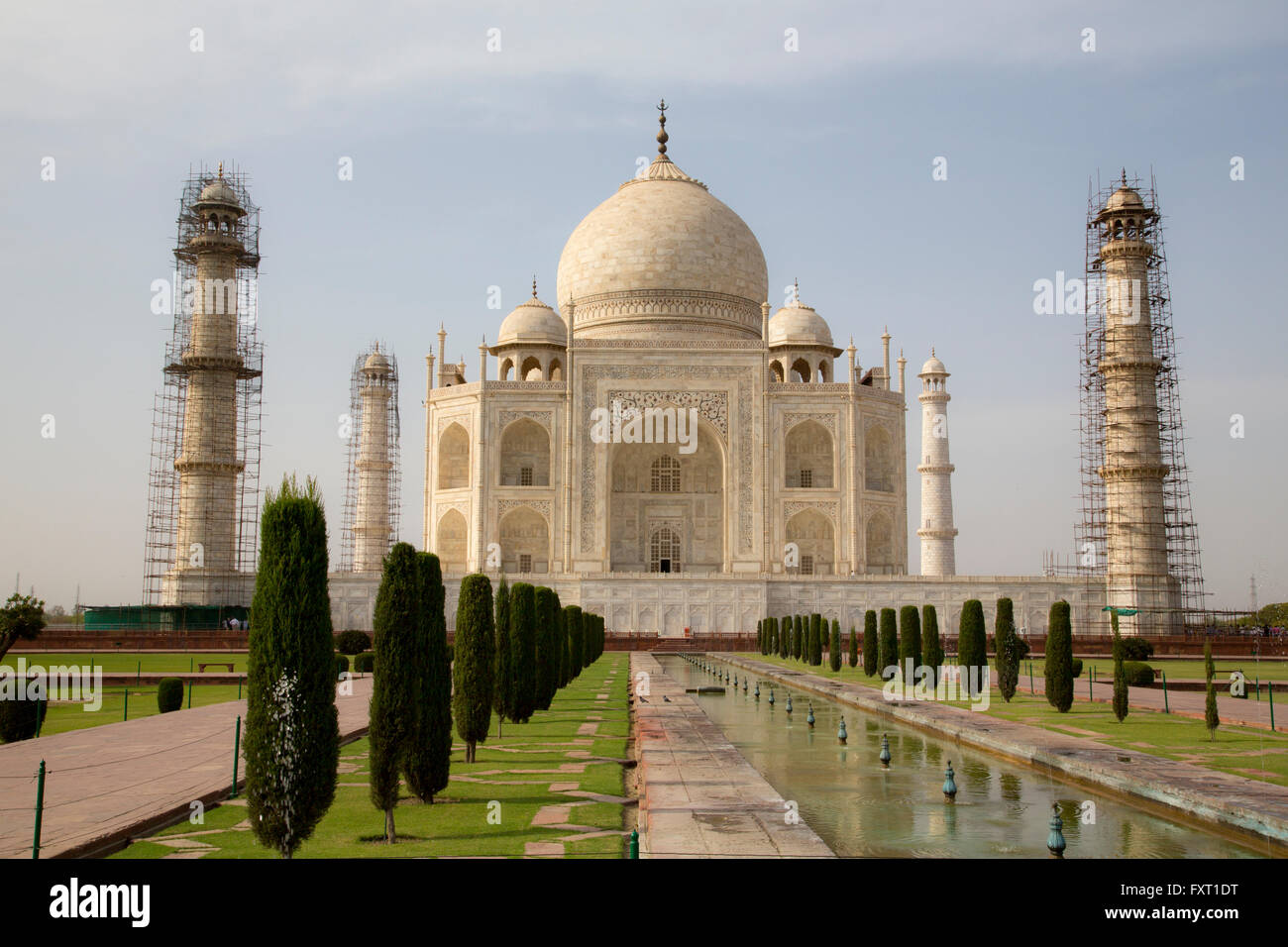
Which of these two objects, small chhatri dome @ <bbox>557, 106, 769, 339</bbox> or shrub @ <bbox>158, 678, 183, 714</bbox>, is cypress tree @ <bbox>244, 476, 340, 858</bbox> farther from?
small chhatri dome @ <bbox>557, 106, 769, 339</bbox>

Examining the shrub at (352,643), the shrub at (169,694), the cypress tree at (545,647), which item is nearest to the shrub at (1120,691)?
the cypress tree at (545,647)

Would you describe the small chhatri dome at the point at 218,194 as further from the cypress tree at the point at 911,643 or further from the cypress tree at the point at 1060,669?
the cypress tree at the point at 1060,669

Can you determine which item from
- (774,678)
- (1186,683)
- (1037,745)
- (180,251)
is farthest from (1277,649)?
(180,251)

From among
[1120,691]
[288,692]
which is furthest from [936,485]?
[288,692]

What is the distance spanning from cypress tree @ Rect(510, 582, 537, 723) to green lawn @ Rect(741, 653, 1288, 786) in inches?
196

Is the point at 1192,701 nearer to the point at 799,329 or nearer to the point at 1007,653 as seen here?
the point at 1007,653

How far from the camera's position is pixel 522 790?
761 centimetres

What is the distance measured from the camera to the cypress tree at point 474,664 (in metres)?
8.89

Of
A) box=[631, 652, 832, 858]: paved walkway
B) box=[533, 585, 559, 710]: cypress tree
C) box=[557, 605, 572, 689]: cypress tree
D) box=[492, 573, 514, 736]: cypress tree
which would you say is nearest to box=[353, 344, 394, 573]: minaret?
box=[557, 605, 572, 689]: cypress tree

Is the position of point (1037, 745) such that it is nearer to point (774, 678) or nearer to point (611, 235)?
point (774, 678)

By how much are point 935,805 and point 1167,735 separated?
14.9ft

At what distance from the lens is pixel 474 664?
29.5 ft
